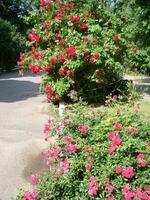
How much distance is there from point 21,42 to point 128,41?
82.5ft

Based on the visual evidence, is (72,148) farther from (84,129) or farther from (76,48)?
(76,48)

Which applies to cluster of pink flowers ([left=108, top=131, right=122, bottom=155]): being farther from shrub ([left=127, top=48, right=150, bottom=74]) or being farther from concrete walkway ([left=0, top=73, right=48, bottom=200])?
shrub ([left=127, top=48, right=150, bottom=74])

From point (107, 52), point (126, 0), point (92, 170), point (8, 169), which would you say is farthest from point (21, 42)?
point (92, 170)

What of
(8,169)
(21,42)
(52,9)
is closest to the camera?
(8,169)

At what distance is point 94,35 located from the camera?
40.2 feet

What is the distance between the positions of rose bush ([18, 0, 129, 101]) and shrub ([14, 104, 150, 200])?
21.0 ft

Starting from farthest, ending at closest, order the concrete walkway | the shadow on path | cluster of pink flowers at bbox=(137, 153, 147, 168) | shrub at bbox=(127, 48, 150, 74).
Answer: the shadow on path, shrub at bbox=(127, 48, 150, 74), the concrete walkway, cluster of pink flowers at bbox=(137, 153, 147, 168)

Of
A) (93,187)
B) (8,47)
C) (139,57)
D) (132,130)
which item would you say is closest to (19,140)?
(132,130)

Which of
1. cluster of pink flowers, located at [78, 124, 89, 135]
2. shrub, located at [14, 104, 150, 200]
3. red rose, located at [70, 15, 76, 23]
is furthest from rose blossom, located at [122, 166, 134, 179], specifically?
red rose, located at [70, 15, 76, 23]

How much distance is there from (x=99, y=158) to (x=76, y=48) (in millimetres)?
7354

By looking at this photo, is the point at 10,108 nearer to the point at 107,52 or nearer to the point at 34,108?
the point at 34,108

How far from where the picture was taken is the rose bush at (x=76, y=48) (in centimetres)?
1180

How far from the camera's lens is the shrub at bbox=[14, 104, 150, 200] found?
171 inches

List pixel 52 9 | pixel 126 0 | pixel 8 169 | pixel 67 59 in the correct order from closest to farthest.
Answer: pixel 8 169
pixel 67 59
pixel 52 9
pixel 126 0
